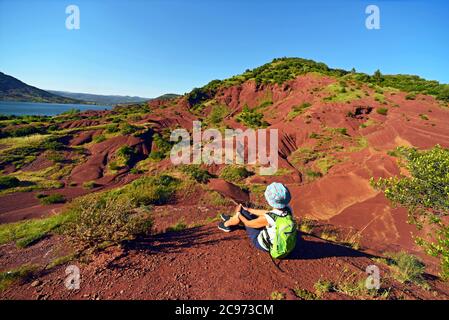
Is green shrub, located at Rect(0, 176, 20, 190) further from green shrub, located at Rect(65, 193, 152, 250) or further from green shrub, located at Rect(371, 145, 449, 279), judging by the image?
green shrub, located at Rect(371, 145, 449, 279)

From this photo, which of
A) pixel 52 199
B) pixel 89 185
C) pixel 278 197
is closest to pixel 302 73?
pixel 89 185

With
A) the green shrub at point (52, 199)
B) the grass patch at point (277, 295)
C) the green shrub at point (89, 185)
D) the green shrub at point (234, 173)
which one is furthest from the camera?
the green shrub at point (234, 173)

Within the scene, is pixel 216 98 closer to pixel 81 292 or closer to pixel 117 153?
Result: pixel 117 153

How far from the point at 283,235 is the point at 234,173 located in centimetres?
1467

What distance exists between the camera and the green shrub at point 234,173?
1786cm

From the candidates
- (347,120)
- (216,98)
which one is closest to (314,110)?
(347,120)

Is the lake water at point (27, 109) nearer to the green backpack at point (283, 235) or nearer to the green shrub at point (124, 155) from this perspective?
the green shrub at point (124, 155)

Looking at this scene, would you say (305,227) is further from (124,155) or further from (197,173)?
(124,155)

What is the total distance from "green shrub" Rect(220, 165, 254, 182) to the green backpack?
1390cm

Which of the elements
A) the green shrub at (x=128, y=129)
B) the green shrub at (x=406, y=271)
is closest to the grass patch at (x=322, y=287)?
the green shrub at (x=406, y=271)

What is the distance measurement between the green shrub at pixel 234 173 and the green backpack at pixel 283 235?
45.6 ft

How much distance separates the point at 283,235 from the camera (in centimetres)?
355

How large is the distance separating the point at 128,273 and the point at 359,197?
1444cm

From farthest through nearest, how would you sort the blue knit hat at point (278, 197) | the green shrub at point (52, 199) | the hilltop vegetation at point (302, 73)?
the hilltop vegetation at point (302, 73) → the green shrub at point (52, 199) → the blue knit hat at point (278, 197)
